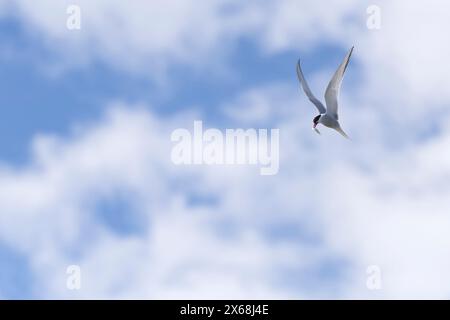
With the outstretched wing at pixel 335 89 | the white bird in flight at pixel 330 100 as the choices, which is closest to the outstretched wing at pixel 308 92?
the white bird in flight at pixel 330 100

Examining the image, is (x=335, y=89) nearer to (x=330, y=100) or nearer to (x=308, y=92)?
(x=330, y=100)

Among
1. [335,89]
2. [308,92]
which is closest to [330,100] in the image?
[335,89]

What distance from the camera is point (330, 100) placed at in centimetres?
2478

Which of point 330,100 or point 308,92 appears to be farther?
point 308,92

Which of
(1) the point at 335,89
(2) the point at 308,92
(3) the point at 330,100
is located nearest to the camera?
(1) the point at 335,89

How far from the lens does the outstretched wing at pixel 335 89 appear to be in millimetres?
23750

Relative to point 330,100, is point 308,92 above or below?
above

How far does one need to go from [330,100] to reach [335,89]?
1.87 ft

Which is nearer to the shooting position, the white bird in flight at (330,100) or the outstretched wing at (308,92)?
the white bird in flight at (330,100)

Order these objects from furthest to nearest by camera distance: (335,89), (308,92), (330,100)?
(308,92)
(330,100)
(335,89)

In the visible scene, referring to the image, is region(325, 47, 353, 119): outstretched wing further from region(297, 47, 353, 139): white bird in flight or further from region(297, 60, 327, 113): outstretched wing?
region(297, 60, 327, 113): outstretched wing

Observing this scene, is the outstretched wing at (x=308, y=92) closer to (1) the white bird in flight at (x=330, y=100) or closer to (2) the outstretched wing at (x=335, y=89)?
(1) the white bird in flight at (x=330, y=100)
